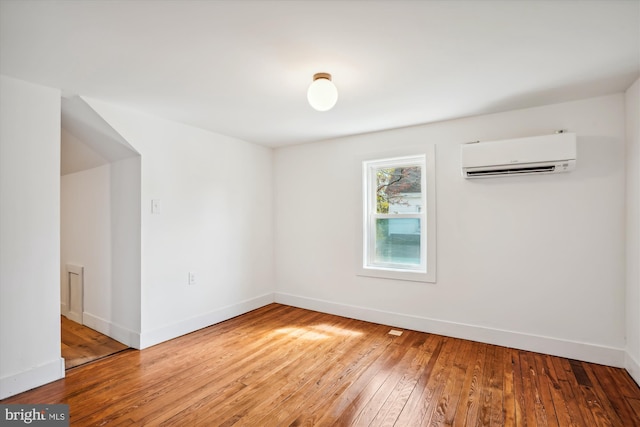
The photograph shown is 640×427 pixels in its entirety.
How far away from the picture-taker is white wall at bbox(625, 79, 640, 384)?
2.20 m

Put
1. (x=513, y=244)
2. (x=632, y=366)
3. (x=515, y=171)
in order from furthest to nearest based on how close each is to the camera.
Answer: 1. (x=513, y=244)
2. (x=515, y=171)
3. (x=632, y=366)

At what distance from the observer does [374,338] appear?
10.00 ft

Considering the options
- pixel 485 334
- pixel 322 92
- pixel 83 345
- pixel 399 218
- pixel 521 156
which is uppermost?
pixel 322 92

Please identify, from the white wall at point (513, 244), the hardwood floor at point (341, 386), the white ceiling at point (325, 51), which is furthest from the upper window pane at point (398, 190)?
the hardwood floor at point (341, 386)

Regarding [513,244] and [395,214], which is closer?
[513,244]

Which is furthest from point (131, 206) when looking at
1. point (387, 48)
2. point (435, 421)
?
point (435, 421)

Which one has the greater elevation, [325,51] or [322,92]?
[325,51]

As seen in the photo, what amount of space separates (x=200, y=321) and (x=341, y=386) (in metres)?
1.85

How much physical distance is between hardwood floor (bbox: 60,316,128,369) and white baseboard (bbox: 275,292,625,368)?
2151 millimetres

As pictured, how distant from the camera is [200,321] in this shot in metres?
3.33

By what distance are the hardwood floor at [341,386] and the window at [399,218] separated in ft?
2.57

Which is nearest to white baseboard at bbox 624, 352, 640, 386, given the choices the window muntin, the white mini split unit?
the white mini split unit

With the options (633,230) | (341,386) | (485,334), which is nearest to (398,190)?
(485,334)

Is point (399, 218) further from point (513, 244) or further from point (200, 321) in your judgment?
point (200, 321)
